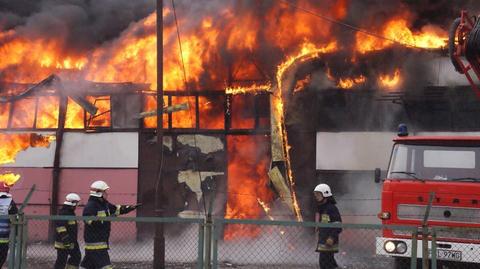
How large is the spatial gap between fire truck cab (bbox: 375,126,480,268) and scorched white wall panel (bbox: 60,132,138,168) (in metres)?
8.81

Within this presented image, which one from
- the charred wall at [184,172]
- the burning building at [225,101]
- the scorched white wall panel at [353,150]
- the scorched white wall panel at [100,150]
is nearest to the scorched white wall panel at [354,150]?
the scorched white wall panel at [353,150]

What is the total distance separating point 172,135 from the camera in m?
15.8

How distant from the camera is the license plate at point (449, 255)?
775 centimetres

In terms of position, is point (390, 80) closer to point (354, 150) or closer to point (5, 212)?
point (354, 150)

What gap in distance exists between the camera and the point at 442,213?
8.03 metres

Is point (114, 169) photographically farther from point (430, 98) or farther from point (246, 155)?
point (430, 98)

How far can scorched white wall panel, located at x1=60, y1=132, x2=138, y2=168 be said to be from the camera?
1586 centimetres

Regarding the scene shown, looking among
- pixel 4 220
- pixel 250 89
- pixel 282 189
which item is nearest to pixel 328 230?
pixel 4 220

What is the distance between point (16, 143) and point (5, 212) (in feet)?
21.6

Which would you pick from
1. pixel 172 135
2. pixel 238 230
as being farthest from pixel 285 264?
pixel 172 135

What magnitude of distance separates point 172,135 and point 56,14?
5.87m

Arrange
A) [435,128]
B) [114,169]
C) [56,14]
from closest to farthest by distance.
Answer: [435,128] → [114,169] → [56,14]

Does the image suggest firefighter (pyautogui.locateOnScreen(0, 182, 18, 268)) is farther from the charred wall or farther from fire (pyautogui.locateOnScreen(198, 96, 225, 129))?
fire (pyautogui.locateOnScreen(198, 96, 225, 129))

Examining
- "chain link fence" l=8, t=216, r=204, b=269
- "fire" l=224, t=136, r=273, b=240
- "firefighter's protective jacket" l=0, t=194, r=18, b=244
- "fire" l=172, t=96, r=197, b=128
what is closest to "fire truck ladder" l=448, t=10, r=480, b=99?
"fire" l=224, t=136, r=273, b=240
